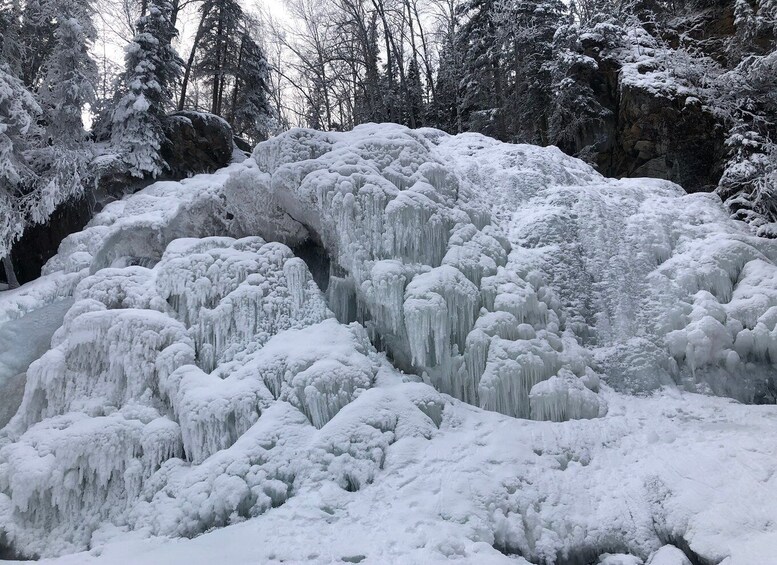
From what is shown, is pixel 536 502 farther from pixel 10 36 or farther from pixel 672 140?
pixel 10 36

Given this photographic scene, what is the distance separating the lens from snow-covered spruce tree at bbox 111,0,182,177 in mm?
13344

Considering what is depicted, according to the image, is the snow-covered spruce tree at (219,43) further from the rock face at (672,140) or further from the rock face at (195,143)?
the rock face at (672,140)

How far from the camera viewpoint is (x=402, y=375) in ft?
21.6

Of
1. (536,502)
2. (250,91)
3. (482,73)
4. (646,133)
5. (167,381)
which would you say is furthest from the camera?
(250,91)

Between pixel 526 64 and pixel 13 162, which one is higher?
pixel 526 64

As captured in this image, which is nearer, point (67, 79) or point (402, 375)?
point (402, 375)

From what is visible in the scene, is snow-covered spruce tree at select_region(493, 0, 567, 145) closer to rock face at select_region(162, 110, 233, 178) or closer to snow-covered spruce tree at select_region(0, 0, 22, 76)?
rock face at select_region(162, 110, 233, 178)

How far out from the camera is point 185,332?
22.1ft

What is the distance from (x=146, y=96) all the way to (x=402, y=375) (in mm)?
11847

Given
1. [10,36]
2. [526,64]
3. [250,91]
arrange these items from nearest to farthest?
[10,36]
[526,64]
[250,91]

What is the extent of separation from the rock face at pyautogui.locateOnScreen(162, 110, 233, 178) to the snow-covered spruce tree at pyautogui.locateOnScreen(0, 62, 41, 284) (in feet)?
13.9

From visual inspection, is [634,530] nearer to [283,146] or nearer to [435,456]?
[435,456]

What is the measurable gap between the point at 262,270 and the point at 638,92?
32.4ft

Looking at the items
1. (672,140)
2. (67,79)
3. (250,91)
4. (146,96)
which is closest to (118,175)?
(67,79)
